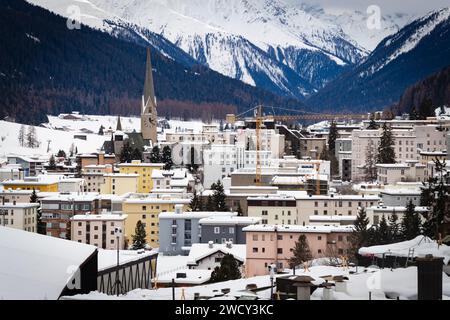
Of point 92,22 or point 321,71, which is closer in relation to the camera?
point 92,22

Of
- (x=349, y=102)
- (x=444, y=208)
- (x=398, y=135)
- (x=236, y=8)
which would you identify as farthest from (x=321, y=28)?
(x=444, y=208)

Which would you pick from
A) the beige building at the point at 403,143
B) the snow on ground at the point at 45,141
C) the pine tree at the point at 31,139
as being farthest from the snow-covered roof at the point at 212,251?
the pine tree at the point at 31,139

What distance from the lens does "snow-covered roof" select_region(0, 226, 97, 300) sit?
4203 millimetres

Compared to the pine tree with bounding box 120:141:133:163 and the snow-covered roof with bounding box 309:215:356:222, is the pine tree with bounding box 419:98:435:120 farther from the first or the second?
the snow-covered roof with bounding box 309:215:356:222

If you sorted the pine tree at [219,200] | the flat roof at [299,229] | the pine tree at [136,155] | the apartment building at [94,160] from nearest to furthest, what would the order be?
the flat roof at [299,229] < the pine tree at [219,200] < the apartment building at [94,160] < the pine tree at [136,155]

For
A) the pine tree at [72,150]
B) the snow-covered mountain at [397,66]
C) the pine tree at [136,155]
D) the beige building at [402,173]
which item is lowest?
the beige building at [402,173]

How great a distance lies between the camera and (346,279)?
5.52 m

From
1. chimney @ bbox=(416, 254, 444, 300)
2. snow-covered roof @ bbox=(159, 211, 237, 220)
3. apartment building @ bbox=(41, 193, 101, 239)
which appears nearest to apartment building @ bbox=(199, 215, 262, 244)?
snow-covered roof @ bbox=(159, 211, 237, 220)

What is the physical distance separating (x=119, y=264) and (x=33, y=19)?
6805 centimetres

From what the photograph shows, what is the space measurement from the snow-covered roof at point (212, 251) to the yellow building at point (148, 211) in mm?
4680

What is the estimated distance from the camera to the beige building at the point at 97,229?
1828 cm

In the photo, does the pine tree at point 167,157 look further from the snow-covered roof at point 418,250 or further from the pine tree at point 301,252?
the snow-covered roof at point 418,250

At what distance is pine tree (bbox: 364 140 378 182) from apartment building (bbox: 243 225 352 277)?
36.8 ft

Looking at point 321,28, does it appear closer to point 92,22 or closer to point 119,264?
point 92,22
